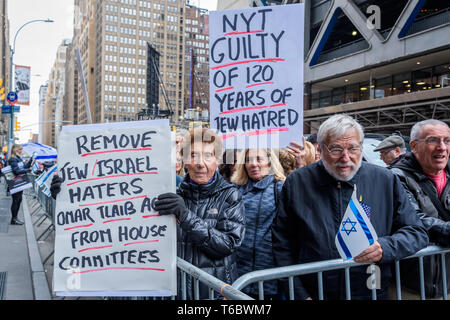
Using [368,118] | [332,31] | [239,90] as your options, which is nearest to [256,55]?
[239,90]

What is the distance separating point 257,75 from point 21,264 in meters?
5.62

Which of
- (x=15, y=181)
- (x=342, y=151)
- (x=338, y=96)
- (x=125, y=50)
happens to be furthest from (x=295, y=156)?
(x=125, y=50)

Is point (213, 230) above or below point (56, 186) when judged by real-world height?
below

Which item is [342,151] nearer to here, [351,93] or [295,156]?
[295,156]

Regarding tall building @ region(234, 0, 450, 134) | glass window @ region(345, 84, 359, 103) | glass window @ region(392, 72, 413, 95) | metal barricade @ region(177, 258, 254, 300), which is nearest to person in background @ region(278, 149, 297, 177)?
metal barricade @ region(177, 258, 254, 300)

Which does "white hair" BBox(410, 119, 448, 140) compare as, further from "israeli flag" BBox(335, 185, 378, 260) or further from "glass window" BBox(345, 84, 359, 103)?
"glass window" BBox(345, 84, 359, 103)

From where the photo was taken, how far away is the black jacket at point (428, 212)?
2.58 meters

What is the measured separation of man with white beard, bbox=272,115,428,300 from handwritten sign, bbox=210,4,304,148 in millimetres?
914

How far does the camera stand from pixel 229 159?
3.60 metres

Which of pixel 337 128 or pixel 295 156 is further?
pixel 295 156

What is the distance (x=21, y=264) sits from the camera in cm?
675

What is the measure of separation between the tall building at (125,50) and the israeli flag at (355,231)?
130769mm

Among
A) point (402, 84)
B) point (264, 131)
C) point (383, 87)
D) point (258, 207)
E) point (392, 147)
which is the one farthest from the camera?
point (383, 87)

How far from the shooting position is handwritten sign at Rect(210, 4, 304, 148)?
3.36 metres
